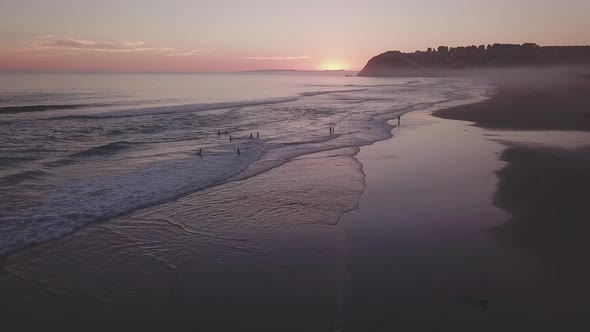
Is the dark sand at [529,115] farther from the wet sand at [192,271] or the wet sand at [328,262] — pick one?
the wet sand at [192,271]

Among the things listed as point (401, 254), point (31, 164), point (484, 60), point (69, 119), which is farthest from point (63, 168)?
point (484, 60)

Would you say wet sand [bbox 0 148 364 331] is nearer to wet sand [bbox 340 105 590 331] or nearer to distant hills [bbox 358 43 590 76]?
wet sand [bbox 340 105 590 331]

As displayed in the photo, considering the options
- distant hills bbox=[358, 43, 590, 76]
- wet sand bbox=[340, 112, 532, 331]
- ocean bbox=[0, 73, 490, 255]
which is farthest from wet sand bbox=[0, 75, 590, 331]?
distant hills bbox=[358, 43, 590, 76]

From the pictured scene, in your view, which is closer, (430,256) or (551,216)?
(430,256)

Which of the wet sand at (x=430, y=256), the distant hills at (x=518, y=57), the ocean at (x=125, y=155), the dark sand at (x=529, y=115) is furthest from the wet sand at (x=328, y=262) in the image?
the distant hills at (x=518, y=57)

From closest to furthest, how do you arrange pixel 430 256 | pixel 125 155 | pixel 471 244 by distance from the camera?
pixel 430 256 < pixel 471 244 < pixel 125 155

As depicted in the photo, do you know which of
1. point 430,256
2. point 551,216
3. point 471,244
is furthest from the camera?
point 551,216

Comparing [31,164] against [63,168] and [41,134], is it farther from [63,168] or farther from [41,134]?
[41,134]

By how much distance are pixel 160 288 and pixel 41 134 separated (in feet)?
75.6

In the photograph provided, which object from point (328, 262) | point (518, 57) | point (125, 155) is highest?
point (518, 57)

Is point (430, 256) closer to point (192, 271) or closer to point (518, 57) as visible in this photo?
point (192, 271)

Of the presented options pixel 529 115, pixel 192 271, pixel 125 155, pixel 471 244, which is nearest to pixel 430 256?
pixel 471 244

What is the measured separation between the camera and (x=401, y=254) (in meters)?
7.77

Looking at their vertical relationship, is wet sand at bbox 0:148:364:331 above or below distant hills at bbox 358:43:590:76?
below
